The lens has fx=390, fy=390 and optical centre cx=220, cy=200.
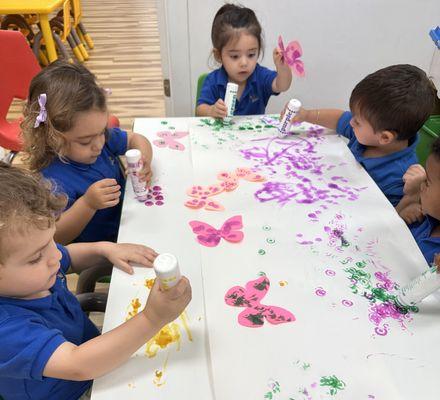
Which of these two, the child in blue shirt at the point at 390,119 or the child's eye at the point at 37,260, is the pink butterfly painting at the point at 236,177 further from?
the child's eye at the point at 37,260

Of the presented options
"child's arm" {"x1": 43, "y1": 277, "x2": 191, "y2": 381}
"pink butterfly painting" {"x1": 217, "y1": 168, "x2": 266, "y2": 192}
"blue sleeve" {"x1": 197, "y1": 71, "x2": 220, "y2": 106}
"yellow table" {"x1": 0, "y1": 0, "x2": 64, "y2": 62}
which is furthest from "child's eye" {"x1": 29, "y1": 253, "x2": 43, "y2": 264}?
"yellow table" {"x1": 0, "y1": 0, "x2": 64, "y2": 62}

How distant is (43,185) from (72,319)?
0.27 metres

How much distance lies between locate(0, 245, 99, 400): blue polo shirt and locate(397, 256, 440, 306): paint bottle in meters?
0.61

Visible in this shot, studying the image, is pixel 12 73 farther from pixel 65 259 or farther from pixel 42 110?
pixel 65 259

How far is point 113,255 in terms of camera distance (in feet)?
2.66

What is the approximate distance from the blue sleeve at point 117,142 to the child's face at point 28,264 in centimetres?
56

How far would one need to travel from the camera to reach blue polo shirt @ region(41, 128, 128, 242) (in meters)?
0.99

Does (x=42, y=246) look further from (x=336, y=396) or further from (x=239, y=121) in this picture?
(x=239, y=121)

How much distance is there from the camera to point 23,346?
58 centimetres

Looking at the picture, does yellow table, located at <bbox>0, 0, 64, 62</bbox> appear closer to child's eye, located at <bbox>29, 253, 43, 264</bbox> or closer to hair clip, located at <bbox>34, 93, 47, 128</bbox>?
hair clip, located at <bbox>34, 93, 47, 128</bbox>

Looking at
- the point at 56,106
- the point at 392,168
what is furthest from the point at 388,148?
the point at 56,106

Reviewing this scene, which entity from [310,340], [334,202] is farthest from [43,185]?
[334,202]

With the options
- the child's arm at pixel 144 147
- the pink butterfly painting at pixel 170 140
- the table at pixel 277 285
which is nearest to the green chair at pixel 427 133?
the table at pixel 277 285

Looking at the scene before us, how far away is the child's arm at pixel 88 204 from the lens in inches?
36.3
